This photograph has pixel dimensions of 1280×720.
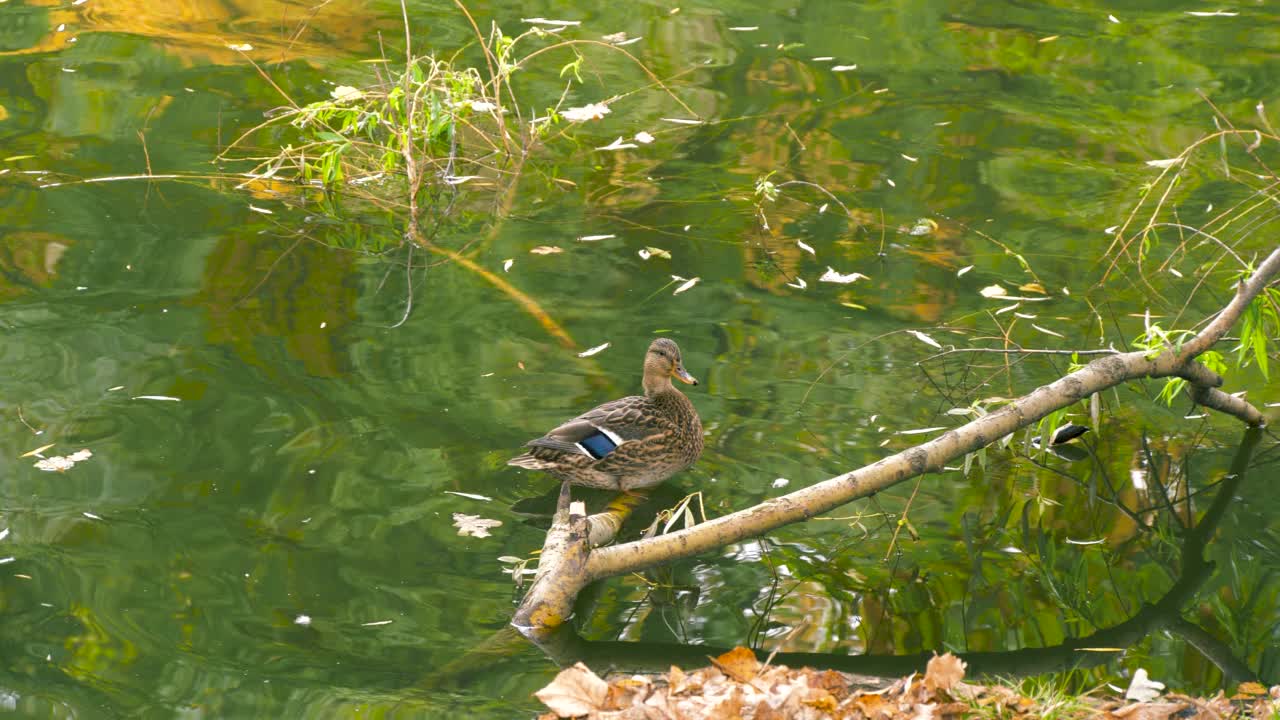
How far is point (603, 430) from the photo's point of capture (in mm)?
5340

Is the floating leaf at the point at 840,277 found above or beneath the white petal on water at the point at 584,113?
beneath

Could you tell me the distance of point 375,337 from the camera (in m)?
6.43

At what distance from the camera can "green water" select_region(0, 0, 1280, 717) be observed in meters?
4.52

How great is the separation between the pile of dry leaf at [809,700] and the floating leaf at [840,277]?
328 cm

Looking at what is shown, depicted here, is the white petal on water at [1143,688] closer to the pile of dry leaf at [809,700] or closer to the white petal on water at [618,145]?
the pile of dry leaf at [809,700]

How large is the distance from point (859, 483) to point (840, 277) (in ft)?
8.67

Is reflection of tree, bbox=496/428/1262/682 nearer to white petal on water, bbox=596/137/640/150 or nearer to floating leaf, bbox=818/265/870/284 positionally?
floating leaf, bbox=818/265/870/284

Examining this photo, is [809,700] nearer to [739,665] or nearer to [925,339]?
[739,665]

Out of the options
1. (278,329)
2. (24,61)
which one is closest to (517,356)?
(278,329)

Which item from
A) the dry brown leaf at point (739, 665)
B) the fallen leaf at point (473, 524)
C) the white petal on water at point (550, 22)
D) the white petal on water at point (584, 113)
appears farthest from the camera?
the white petal on water at point (550, 22)

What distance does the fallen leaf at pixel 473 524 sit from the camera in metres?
4.96

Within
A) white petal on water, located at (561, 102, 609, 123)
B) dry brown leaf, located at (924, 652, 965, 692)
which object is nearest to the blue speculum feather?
dry brown leaf, located at (924, 652, 965, 692)

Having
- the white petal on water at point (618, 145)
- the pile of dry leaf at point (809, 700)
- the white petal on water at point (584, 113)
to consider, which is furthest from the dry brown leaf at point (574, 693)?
the white petal on water at point (584, 113)

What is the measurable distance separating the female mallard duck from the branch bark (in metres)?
0.58
